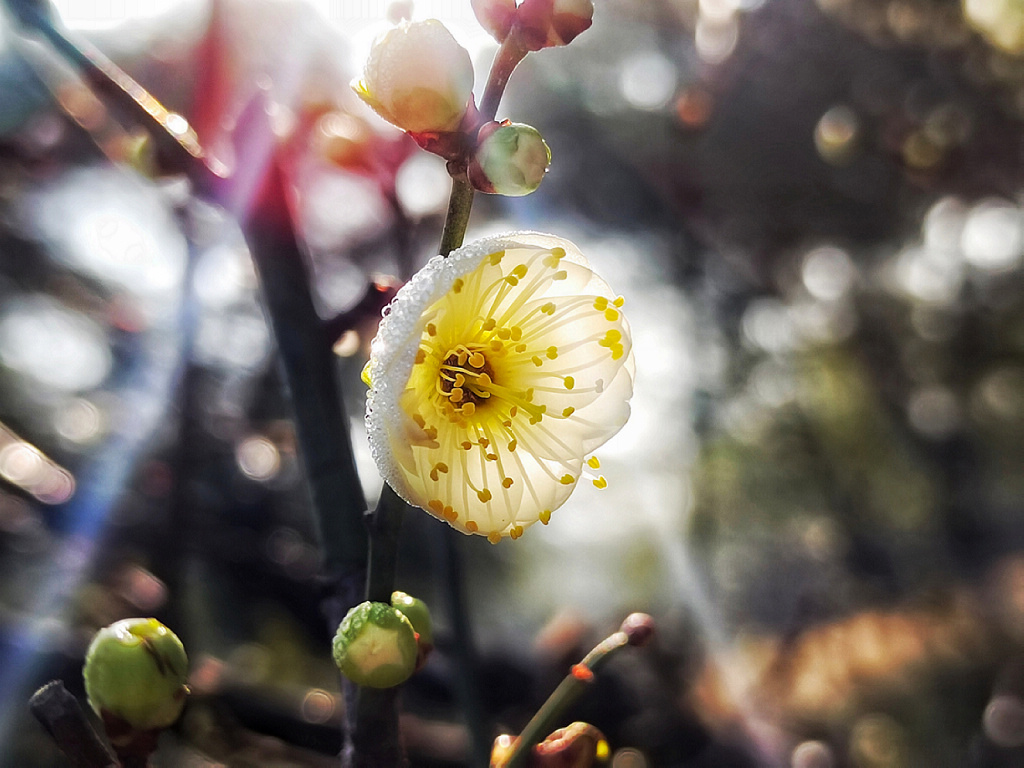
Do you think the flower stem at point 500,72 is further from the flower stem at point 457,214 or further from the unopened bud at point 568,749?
the unopened bud at point 568,749

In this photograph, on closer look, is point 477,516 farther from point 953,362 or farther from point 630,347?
point 953,362

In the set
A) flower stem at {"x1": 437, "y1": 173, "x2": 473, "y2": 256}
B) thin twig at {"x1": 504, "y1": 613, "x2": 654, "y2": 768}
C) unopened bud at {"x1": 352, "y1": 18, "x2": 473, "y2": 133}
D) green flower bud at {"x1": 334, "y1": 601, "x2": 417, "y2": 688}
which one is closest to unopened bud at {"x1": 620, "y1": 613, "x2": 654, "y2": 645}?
thin twig at {"x1": 504, "y1": 613, "x2": 654, "y2": 768}

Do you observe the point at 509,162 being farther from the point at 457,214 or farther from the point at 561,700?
the point at 561,700

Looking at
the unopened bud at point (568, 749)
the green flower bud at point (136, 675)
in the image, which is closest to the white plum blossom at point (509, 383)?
the unopened bud at point (568, 749)

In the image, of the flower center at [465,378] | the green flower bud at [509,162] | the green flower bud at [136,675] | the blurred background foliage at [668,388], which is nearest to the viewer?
the green flower bud at [509,162]

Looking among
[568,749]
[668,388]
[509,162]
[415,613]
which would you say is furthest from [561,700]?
[668,388]

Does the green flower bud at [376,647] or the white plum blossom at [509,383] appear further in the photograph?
the white plum blossom at [509,383]

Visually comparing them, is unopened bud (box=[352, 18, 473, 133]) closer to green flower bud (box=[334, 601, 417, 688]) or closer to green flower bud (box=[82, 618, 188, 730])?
green flower bud (box=[334, 601, 417, 688])
